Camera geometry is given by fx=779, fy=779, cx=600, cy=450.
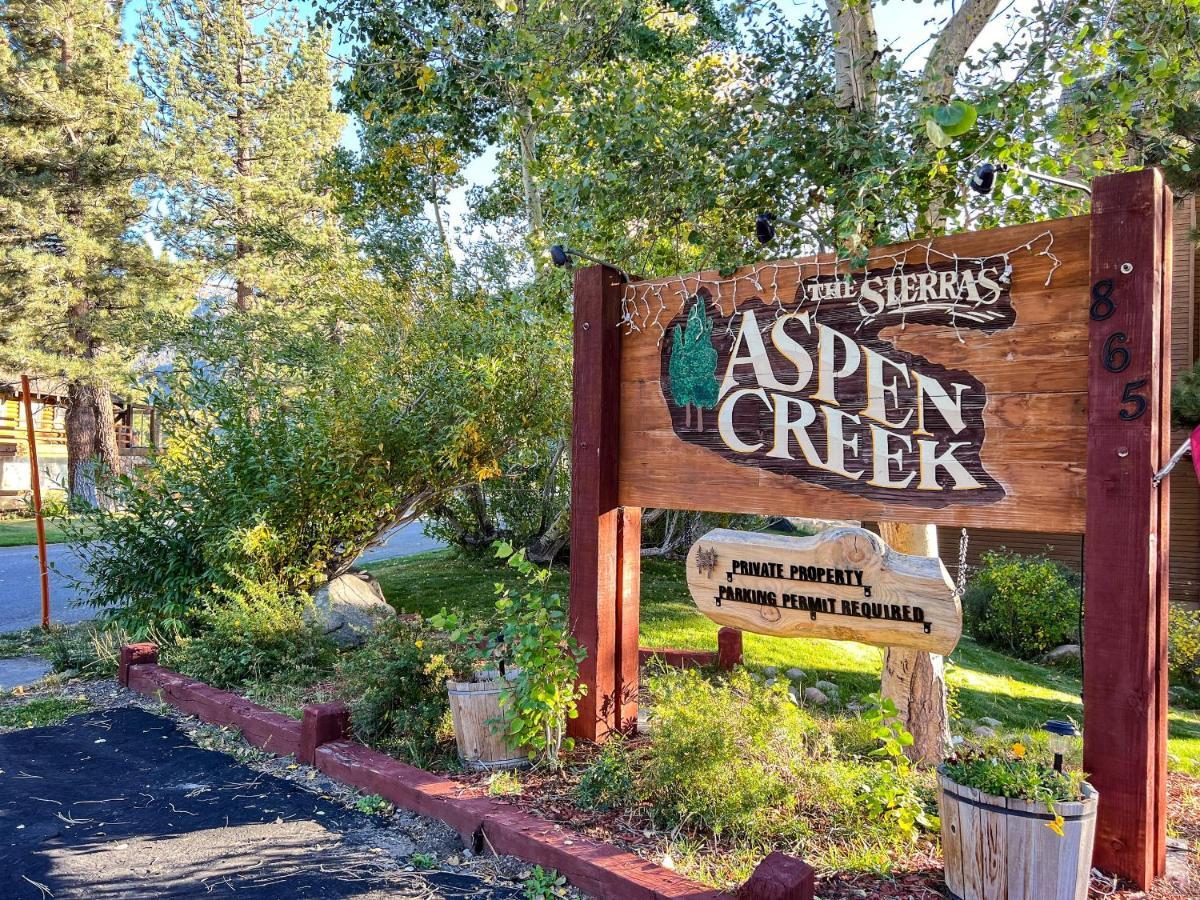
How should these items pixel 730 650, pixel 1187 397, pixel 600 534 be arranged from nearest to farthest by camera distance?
pixel 600 534
pixel 730 650
pixel 1187 397

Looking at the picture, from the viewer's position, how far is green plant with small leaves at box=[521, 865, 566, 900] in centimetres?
320

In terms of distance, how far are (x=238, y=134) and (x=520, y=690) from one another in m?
21.8

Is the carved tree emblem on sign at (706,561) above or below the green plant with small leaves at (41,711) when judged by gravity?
above

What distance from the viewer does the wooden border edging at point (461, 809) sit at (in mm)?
2865

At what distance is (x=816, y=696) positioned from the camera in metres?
6.05

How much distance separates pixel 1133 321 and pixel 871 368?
3.42ft

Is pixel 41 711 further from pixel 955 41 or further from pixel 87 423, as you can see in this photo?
pixel 87 423

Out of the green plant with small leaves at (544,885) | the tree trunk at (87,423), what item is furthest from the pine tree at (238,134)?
the green plant with small leaves at (544,885)

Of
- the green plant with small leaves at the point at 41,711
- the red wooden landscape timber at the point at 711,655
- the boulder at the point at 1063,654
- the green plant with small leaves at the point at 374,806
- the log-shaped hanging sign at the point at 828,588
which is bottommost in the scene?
the boulder at the point at 1063,654

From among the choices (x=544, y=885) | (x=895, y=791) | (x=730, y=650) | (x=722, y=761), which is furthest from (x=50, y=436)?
(x=895, y=791)

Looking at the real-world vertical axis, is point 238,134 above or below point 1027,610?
above

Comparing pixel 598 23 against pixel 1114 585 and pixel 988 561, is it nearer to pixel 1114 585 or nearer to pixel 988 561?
pixel 1114 585

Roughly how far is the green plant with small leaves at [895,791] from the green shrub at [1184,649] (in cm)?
717

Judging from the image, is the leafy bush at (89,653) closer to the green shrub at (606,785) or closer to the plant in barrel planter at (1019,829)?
the green shrub at (606,785)
